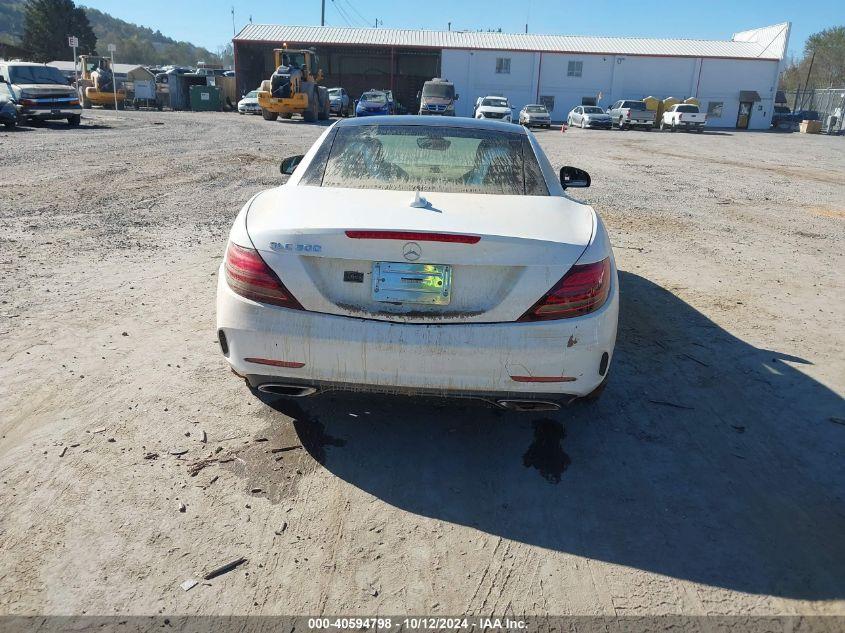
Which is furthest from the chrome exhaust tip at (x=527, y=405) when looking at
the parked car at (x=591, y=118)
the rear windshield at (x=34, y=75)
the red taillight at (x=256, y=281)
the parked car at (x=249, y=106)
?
the parked car at (x=591, y=118)

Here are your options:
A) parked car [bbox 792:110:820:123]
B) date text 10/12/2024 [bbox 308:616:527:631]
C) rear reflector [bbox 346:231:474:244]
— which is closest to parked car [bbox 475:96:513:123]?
rear reflector [bbox 346:231:474:244]

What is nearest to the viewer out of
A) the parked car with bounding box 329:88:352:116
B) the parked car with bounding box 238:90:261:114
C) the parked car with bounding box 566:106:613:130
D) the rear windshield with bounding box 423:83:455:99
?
the rear windshield with bounding box 423:83:455:99

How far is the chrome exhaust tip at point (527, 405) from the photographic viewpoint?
2852 millimetres

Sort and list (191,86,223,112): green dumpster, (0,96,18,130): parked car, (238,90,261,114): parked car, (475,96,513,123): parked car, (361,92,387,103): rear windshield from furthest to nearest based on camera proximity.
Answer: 1. (191,86,223,112): green dumpster
2. (238,90,261,114): parked car
3. (361,92,387,103): rear windshield
4. (475,96,513,123): parked car
5. (0,96,18,130): parked car

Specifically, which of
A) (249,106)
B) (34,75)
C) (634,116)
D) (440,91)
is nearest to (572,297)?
(34,75)

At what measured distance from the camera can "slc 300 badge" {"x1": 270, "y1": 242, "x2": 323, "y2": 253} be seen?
108 inches

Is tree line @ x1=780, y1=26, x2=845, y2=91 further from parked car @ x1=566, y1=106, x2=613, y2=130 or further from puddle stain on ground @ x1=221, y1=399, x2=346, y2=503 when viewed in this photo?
puddle stain on ground @ x1=221, y1=399, x2=346, y2=503

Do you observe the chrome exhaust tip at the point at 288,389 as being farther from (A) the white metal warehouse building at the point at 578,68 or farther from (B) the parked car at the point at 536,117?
(A) the white metal warehouse building at the point at 578,68

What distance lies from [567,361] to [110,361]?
2.92 metres

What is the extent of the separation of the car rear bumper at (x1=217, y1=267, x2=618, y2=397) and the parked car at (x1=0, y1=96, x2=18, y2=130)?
21.9 metres

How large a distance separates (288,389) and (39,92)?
24166 millimetres

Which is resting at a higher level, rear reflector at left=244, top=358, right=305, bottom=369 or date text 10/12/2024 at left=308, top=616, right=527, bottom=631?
rear reflector at left=244, top=358, right=305, bottom=369

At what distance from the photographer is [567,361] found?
9.15 feet

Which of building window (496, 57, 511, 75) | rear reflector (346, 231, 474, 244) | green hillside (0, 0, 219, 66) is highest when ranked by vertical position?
green hillside (0, 0, 219, 66)
